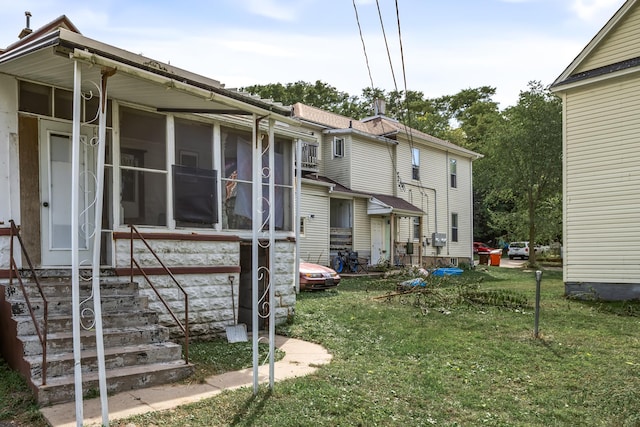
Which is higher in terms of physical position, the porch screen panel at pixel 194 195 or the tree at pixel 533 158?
the tree at pixel 533 158

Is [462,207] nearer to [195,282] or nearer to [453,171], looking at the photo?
[453,171]

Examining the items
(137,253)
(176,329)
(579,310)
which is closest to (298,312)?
(176,329)

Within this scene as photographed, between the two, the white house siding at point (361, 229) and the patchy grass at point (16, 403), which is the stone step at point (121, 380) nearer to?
the patchy grass at point (16, 403)

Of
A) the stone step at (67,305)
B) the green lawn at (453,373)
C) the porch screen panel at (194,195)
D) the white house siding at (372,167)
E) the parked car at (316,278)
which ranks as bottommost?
the green lawn at (453,373)

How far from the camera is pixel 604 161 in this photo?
1173 cm

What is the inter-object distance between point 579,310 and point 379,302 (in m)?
4.17

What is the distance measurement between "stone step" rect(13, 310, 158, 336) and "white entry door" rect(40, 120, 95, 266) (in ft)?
3.70

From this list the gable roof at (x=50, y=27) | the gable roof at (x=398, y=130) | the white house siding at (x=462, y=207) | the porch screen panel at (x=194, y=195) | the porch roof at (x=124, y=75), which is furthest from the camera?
the white house siding at (x=462, y=207)

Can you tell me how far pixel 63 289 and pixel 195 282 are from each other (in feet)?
6.31

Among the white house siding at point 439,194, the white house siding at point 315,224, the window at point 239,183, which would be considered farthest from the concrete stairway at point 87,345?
the white house siding at point 439,194

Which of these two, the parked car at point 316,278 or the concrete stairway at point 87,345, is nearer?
the concrete stairway at point 87,345

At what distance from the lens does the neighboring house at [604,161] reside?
1126cm

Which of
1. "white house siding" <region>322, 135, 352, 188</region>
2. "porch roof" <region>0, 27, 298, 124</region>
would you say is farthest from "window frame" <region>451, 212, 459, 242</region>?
"porch roof" <region>0, 27, 298, 124</region>

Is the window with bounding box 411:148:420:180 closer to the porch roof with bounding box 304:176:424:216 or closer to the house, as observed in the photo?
the porch roof with bounding box 304:176:424:216
